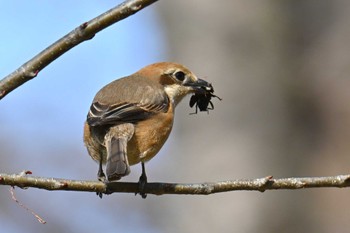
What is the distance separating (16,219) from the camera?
28.6 feet

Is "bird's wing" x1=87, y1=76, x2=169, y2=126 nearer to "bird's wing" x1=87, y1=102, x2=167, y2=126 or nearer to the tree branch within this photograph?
"bird's wing" x1=87, y1=102, x2=167, y2=126

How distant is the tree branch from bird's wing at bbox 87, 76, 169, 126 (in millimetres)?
1032

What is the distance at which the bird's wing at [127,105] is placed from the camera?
379cm

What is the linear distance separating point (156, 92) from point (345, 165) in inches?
107

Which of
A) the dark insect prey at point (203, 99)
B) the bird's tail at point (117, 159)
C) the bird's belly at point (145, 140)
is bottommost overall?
the dark insect prey at point (203, 99)

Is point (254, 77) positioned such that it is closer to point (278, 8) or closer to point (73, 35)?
point (278, 8)

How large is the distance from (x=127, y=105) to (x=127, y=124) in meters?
0.13

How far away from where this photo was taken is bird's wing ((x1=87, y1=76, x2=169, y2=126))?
3791mm

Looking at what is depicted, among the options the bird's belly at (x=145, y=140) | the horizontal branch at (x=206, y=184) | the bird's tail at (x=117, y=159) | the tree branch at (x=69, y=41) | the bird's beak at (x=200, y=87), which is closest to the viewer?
the tree branch at (x=69, y=41)

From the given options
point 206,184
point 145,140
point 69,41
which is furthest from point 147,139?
point 69,41

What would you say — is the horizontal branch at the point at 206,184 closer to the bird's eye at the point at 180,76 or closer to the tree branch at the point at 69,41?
the tree branch at the point at 69,41

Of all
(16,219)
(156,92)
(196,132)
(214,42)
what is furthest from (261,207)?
(16,219)

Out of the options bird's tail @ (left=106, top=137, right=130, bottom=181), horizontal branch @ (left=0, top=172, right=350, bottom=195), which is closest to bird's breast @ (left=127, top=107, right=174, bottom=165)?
bird's tail @ (left=106, top=137, right=130, bottom=181)

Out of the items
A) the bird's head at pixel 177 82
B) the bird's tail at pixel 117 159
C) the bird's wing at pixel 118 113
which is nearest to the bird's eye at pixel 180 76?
the bird's head at pixel 177 82
